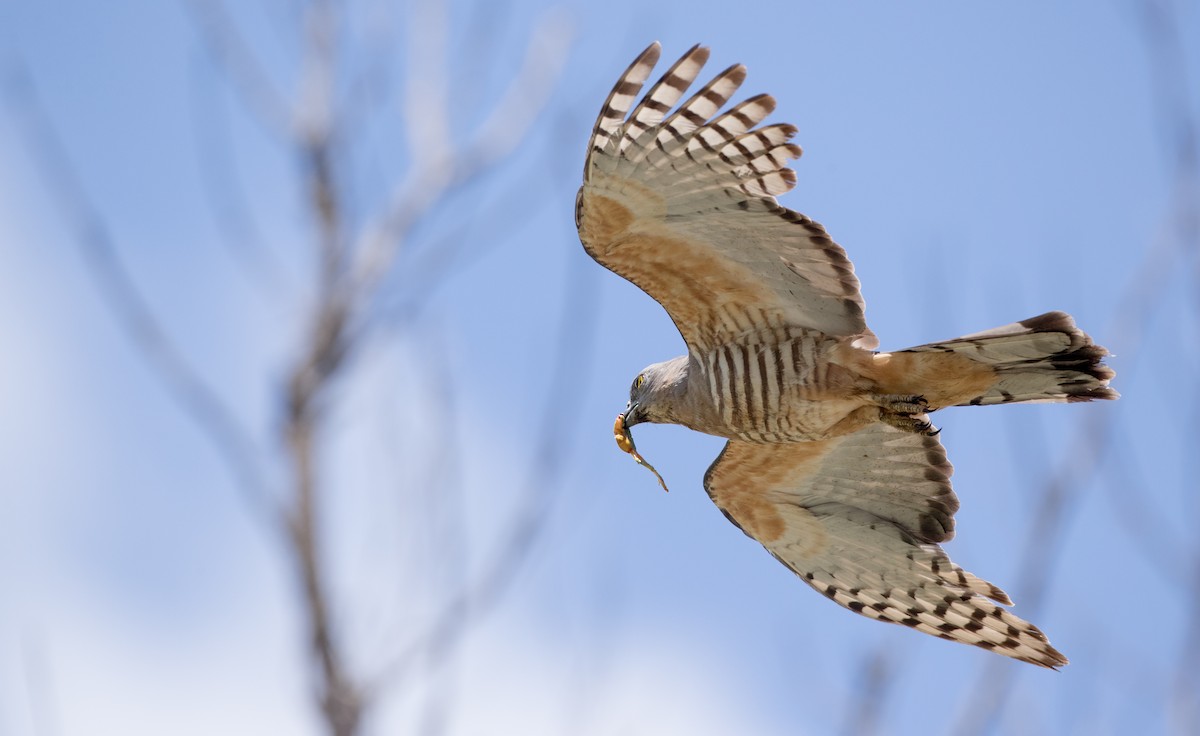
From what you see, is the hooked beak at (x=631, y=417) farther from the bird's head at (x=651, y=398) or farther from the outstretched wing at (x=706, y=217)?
the outstretched wing at (x=706, y=217)

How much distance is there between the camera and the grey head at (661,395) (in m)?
5.55

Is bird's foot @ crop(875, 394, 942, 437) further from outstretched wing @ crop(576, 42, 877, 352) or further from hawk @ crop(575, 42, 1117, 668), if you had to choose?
outstretched wing @ crop(576, 42, 877, 352)

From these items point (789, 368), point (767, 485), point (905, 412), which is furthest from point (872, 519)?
point (789, 368)

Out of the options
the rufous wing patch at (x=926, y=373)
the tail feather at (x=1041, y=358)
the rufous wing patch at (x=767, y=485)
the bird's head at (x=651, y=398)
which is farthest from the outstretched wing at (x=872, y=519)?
the tail feather at (x=1041, y=358)

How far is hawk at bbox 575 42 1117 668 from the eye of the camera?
187 inches

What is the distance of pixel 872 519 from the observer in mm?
6160

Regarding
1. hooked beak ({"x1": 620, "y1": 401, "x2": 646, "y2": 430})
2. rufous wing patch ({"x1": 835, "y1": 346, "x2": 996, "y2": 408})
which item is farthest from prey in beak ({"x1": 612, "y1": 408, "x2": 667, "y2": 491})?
rufous wing patch ({"x1": 835, "y1": 346, "x2": 996, "y2": 408})

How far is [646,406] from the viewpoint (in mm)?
5754

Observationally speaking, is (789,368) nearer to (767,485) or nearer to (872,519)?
(767,485)

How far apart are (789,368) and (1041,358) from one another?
98 cm

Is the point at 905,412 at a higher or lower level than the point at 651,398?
higher

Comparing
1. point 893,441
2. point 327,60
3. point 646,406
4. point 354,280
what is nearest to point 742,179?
point 646,406

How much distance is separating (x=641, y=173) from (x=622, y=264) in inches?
20.3

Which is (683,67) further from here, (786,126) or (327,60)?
(327,60)
